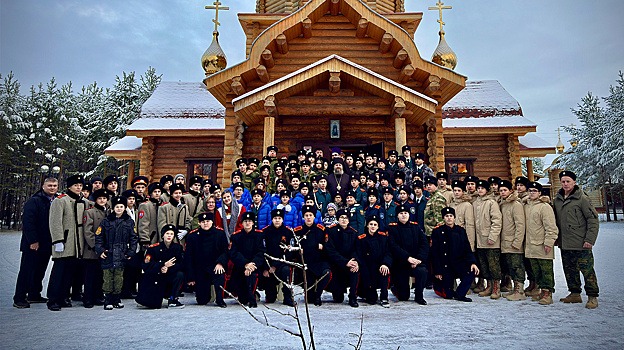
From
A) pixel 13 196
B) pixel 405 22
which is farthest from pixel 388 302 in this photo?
pixel 13 196

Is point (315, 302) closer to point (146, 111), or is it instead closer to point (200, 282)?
point (200, 282)

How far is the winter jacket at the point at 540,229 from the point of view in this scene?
575cm

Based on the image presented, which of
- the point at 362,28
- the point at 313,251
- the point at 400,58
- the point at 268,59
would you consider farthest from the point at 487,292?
the point at 268,59

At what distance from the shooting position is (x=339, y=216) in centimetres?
630

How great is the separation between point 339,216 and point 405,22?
1049cm

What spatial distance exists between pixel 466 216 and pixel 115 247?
561 centimetres

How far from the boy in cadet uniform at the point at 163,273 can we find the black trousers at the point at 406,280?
10.7ft

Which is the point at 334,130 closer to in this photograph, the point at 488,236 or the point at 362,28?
the point at 362,28

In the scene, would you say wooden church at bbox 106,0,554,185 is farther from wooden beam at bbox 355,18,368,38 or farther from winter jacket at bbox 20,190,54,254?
winter jacket at bbox 20,190,54,254

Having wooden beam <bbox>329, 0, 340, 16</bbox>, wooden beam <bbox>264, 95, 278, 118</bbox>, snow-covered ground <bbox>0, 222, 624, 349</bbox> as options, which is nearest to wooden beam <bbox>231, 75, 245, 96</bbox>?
wooden beam <bbox>264, 95, 278, 118</bbox>

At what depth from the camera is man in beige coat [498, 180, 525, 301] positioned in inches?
237

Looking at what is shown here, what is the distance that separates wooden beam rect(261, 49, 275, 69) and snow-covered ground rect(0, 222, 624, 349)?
7.90 m

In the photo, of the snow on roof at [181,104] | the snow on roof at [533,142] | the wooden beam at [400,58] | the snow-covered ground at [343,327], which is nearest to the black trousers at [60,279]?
the snow-covered ground at [343,327]

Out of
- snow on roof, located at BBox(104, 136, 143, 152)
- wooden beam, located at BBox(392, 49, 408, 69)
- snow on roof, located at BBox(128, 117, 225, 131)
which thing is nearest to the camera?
wooden beam, located at BBox(392, 49, 408, 69)
